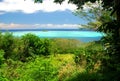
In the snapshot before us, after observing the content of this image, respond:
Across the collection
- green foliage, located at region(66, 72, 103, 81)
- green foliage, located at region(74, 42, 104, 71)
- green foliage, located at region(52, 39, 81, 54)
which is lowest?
green foliage, located at region(52, 39, 81, 54)

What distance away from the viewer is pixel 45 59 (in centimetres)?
1762

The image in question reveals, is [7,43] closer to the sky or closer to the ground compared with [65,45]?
closer to the sky

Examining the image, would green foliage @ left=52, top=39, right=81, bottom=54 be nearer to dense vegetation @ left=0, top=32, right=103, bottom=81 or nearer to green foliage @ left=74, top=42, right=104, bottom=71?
dense vegetation @ left=0, top=32, right=103, bottom=81

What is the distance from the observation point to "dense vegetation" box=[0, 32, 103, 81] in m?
16.2

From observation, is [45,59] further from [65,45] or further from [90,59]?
[65,45]

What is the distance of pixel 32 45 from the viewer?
3447cm

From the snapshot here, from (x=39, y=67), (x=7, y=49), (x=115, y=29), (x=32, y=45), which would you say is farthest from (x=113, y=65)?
(x=32, y=45)

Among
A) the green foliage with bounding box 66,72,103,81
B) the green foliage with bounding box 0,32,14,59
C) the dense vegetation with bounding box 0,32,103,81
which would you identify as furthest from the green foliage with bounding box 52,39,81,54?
the green foliage with bounding box 66,72,103,81

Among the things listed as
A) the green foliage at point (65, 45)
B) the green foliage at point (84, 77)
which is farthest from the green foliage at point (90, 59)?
the green foliage at point (65, 45)

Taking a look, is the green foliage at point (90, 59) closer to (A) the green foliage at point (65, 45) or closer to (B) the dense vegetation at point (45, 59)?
(B) the dense vegetation at point (45, 59)

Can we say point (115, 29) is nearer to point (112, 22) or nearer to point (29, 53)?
point (112, 22)

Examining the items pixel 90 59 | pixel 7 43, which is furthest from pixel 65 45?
pixel 90 59

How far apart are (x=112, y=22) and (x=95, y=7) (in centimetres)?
2586

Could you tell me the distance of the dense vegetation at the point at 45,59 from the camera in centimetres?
1616
